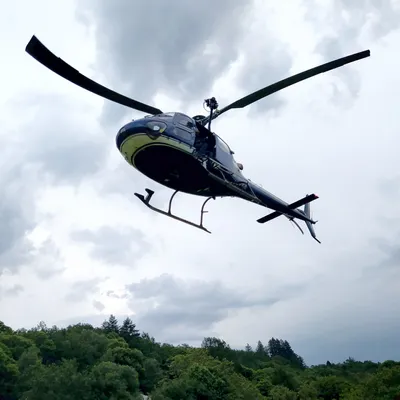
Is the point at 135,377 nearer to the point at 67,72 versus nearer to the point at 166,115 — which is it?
the point at 166,115

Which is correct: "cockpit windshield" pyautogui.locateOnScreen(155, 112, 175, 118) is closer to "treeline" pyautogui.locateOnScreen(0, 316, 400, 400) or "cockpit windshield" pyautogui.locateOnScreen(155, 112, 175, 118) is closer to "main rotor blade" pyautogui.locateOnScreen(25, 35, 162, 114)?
"main rotor blade" pyautogui.locateOnScreen(25, 35, 162, 114)

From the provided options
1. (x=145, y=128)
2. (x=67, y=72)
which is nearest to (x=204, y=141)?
(x=145, y=128)

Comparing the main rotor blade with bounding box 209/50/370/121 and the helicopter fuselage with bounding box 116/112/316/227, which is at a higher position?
the main rotor blade with bounding box 209/50/370/121

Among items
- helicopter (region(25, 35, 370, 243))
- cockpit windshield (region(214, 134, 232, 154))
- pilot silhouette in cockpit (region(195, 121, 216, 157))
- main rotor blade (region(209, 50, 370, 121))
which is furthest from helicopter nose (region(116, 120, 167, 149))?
main rotor blade (region(209, 50, 370, 121))

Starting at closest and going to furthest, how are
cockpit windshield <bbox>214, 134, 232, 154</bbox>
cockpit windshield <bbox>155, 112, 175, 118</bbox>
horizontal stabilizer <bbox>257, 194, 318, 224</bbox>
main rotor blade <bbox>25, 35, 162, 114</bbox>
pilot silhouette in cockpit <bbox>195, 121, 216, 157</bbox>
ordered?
1. main rotor blade <bbox>25, 35, 162, 114</bbox>
2. cockpit windshield <bbox>155, 112, 175, 118</bbox>
3. pilot silhouette in cockpit <bbox>195, 121, 216, 157</bbox>
4. cockpit windshield <bbox>214, 134, 232, 154</bbox>
5. horizontal stabilizer <bbox>257, 194, 318, 224</bbox>

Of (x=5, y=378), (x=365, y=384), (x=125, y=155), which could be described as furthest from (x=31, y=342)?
(x=125, y=155)

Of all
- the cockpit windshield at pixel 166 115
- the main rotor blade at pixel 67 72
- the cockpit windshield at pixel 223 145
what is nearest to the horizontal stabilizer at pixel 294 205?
the cockpit windshield at pixel 223 145

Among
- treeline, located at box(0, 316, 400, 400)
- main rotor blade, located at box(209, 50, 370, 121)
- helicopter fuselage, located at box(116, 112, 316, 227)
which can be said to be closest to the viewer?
main rotor blade, located at box(209, 50, 370, 121)
